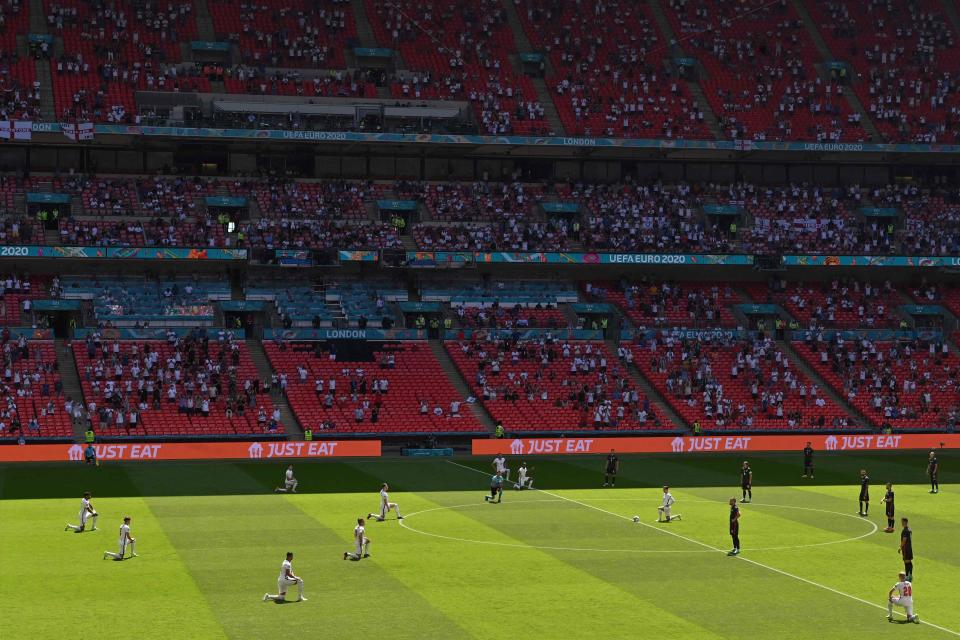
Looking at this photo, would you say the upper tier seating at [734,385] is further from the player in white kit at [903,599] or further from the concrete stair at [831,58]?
the player in white kit at [903,599]

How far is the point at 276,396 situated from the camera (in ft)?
235

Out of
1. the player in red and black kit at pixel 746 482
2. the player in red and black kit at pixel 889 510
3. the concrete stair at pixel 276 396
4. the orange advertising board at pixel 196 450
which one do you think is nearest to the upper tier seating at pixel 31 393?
the orange advertising board at pixel 196 450

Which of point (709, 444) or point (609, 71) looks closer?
point (709, 444)

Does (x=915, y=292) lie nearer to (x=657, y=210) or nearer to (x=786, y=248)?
(x=786, y=248)

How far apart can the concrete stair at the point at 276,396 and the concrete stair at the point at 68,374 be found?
936cm

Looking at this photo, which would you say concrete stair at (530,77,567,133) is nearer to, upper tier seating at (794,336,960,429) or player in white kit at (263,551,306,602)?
upper tier seating at (794,336,960,429)

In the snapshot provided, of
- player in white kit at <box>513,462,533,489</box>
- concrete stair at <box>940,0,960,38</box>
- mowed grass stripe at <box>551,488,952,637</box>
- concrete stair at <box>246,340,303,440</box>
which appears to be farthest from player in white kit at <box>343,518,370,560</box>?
concrete stair at <box>940,0,960,38</box>

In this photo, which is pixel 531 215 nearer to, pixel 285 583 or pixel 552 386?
pixel 552 386

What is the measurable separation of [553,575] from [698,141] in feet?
186

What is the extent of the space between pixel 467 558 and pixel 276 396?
116 ft

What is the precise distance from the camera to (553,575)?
35188 millimetres

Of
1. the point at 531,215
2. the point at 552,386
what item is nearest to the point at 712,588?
the point at 552,386

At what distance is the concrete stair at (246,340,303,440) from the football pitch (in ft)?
30.1

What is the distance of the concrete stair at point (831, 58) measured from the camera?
91.1 metres
